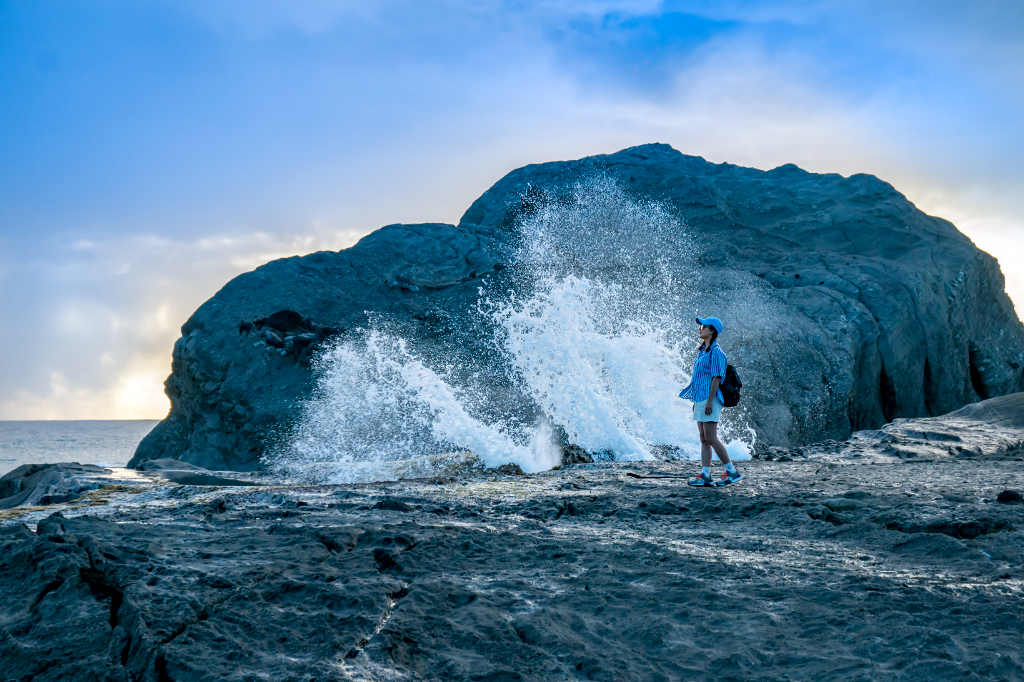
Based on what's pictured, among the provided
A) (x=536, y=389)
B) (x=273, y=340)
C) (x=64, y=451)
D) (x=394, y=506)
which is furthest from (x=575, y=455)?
(x=64, y=451)

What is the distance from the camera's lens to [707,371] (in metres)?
5.44

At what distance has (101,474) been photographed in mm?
7141

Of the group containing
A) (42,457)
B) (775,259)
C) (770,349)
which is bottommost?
(42,457)

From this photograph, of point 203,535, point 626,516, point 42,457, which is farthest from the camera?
point 42,457

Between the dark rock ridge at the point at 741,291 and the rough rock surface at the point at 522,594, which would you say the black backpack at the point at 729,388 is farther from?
the dark rock ridge at the point at 741,291

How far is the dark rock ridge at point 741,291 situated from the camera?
506 inches

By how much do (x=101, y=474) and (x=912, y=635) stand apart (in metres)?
7.64

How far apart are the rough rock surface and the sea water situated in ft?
14.1

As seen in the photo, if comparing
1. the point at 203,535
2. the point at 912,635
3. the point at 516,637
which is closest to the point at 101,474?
the point at 203,535

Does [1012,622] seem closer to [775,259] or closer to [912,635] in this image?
[912,635]

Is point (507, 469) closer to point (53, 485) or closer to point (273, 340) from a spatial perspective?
point (53, 485)

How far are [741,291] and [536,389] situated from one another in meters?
7.35

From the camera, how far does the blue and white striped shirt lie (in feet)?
17.7

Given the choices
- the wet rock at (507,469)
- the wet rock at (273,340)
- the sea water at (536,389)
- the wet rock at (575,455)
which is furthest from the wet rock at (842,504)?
the wet rock at (273,340)
